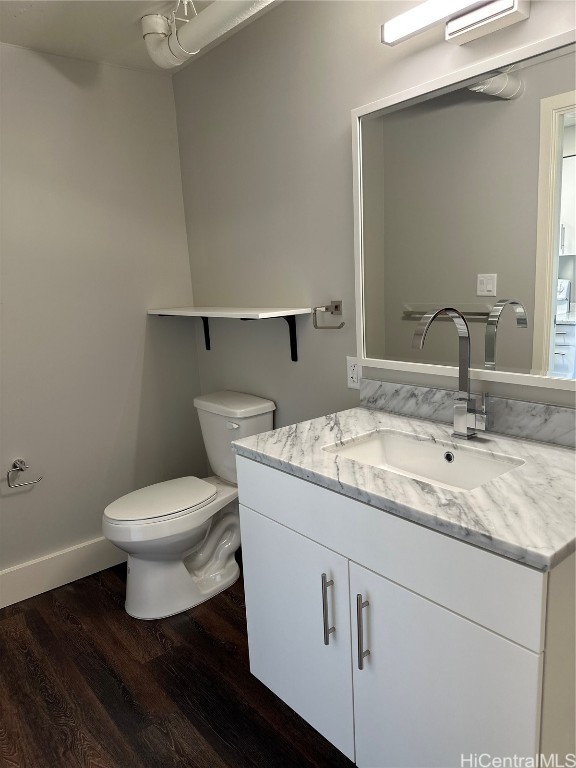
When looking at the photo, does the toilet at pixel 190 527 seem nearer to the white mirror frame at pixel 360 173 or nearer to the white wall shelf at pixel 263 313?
the white wall shelf at pixel 263 313

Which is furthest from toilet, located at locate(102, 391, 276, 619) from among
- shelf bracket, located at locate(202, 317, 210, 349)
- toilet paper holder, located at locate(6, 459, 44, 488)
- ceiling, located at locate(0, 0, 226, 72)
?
ceiling, located at locate(0, 0, 226, 72)

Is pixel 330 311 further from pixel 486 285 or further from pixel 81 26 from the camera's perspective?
pixel 81 26

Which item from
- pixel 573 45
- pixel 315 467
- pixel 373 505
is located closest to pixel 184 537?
pixel 315 467

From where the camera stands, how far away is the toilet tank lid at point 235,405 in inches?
92.4

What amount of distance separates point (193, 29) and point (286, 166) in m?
0.54

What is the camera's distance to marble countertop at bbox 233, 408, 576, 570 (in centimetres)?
100

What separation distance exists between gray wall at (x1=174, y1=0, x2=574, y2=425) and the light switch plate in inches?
19.5

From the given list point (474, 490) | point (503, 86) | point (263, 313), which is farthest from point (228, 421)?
point (503, 86)

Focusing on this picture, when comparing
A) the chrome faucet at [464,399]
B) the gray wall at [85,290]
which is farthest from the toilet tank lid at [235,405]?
the chrome faucet at [464,399]

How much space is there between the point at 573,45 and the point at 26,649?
8.36ft

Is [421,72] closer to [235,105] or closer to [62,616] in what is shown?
[235,105]

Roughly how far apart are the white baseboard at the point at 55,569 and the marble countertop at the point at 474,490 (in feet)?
4.48

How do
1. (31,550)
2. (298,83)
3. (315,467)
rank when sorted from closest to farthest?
(315,467), (298,83), (31,550)

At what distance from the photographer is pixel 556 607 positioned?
0.99m
